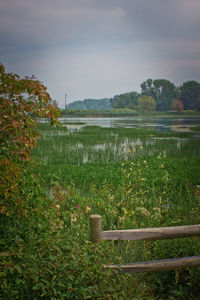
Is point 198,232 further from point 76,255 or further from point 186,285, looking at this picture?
point 76,255

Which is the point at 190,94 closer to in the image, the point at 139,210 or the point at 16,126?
the point at 139,210

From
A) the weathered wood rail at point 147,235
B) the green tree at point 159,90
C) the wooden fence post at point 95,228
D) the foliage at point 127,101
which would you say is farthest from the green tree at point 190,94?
the wooden fence post at point 95,228

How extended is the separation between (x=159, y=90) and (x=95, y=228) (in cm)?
11236

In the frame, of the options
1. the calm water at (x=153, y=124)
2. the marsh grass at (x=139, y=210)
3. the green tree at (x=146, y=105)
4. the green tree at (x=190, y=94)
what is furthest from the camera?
the green tree at (x=146, y=105)

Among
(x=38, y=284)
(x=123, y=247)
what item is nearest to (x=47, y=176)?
(x=123, y=247)

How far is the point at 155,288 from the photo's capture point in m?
3.70

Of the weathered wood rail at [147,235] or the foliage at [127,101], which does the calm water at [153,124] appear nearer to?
the weathered wood rail at [147,235]

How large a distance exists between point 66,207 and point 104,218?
3.86 feet

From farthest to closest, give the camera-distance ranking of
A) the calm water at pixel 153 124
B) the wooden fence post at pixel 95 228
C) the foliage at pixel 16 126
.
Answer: the calm water at pixel 153 124
the wooden fence post at pixel 95 228
the foliage at pixel 16 126

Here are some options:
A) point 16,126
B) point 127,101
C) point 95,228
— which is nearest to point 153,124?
point 95,228

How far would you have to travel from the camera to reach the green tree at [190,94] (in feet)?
299

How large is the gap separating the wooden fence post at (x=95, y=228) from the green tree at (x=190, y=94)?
9266cm

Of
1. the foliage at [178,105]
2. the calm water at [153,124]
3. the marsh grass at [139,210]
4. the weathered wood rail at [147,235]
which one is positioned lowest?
the marsh grass at [139,210]

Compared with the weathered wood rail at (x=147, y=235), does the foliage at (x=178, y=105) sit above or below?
above
